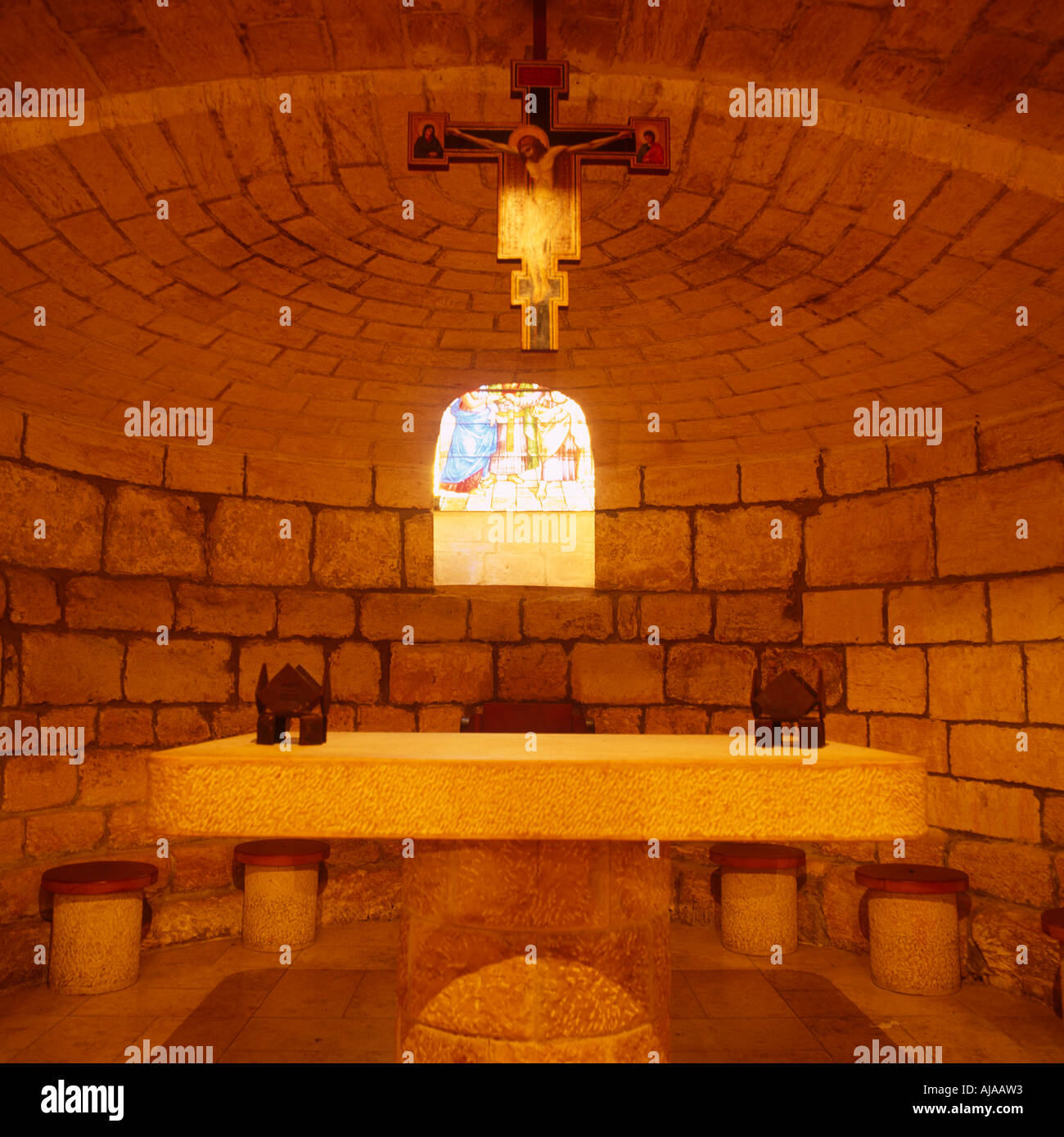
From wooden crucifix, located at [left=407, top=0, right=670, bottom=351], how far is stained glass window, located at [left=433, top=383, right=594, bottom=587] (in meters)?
2.38

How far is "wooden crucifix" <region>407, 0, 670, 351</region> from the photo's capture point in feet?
9.14

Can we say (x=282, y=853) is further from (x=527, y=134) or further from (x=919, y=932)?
(x=527, y=134)

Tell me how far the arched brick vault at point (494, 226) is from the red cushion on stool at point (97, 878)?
224 cm

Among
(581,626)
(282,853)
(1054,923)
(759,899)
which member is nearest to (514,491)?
(581,626)

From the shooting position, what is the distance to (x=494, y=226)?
3.77 meters

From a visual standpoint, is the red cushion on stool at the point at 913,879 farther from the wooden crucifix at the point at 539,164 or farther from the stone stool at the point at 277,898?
the wooden crucifix at the point at 539,164

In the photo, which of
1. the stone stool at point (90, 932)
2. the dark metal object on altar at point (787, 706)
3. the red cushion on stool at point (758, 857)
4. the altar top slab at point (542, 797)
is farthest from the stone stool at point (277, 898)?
the dark metal object on altar at point (787, 706)

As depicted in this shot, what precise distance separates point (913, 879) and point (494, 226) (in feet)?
11.5

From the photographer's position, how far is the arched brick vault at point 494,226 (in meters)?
2.66

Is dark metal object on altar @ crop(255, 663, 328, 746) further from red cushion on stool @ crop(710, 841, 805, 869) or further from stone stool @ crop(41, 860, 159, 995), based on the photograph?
red cushion on stool @ crop(710, 841, 805, 869)

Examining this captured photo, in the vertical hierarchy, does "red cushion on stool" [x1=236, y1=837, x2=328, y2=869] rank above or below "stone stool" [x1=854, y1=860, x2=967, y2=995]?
above

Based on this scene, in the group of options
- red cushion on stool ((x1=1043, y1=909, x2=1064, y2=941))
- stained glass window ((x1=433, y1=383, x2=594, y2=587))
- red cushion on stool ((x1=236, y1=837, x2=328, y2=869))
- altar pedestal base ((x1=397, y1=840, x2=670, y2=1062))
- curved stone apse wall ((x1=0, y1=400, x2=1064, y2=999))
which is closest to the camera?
altar pedestal base ((x1=397, y1=840, x2=670, y2=1062))

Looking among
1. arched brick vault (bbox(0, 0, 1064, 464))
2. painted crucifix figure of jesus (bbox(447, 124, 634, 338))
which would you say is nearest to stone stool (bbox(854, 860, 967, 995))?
arched brick vault (bbox(0, 0, 1064, 464))

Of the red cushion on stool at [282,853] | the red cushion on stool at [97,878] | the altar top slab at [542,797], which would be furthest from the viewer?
the red cushion on stool at [282,853]
